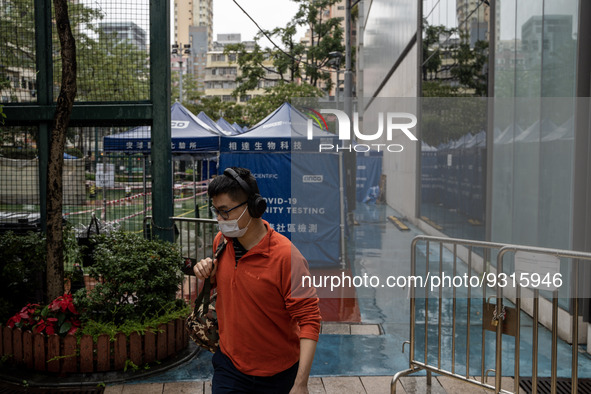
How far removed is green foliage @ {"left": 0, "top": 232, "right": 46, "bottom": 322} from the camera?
5.98m

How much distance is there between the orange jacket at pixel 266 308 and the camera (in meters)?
2.92

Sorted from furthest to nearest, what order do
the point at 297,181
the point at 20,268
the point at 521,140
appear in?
the point at 297,181 → the point at 521,140 → the point at 20,268

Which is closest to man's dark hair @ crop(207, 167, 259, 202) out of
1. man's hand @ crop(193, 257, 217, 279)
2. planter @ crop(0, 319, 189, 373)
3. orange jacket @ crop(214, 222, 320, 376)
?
orange jacket @ crop(214, 222, 320, 376)

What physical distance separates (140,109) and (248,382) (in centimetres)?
452

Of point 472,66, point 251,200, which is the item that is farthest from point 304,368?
point 472,66

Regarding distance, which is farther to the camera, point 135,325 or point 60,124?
point 60,124

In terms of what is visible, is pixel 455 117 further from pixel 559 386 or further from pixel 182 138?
→ pixel 559 386

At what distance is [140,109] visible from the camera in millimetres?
6723

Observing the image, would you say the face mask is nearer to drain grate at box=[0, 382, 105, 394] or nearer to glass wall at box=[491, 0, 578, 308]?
drain grate at box=[0, 382, 105, 394]

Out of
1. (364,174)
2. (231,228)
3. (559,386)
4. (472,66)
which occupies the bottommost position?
(559,386)

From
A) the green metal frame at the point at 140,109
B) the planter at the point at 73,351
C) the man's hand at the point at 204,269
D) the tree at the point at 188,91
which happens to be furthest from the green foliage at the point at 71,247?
the tree at the point at 188,91

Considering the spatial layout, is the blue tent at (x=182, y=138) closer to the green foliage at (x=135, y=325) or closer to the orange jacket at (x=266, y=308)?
the green foliage at (x=135, y=325)

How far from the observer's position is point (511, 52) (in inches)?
355

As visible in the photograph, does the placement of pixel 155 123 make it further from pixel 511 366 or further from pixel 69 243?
pixel 511 366
